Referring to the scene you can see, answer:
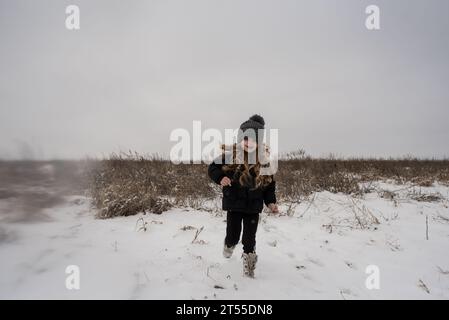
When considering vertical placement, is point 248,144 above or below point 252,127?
below

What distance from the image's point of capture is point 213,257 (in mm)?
3789

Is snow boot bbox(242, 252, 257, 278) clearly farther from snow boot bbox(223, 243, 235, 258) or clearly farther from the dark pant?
snow boot bbox(223, 243, 235, 258)

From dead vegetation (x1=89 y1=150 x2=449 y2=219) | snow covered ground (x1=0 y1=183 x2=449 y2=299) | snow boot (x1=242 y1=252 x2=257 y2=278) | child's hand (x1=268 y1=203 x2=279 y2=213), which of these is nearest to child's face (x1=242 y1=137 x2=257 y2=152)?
child's hand (x1=268 y1=203 x2=279 y2=213)

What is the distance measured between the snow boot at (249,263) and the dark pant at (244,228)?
136 mm

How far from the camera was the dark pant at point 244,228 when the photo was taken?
11.0 ft

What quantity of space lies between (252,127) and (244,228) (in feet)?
3.40

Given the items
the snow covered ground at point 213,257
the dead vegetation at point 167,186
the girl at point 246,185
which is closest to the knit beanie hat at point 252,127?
the girl at point 246,185

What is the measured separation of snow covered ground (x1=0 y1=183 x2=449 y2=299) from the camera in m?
2.95

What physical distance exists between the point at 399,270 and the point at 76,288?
3.32 m

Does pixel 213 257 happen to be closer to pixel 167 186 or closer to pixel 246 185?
pixel 246 185

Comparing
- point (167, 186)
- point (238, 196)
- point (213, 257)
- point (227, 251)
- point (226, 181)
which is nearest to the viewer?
point (226, 181)

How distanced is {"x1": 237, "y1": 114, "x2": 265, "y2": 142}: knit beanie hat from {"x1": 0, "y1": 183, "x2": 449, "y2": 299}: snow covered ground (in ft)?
4.55

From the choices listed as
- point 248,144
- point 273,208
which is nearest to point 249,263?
point 273,208

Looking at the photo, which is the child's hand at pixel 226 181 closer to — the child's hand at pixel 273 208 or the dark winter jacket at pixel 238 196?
the dark winter jacket at pixel 238 196
